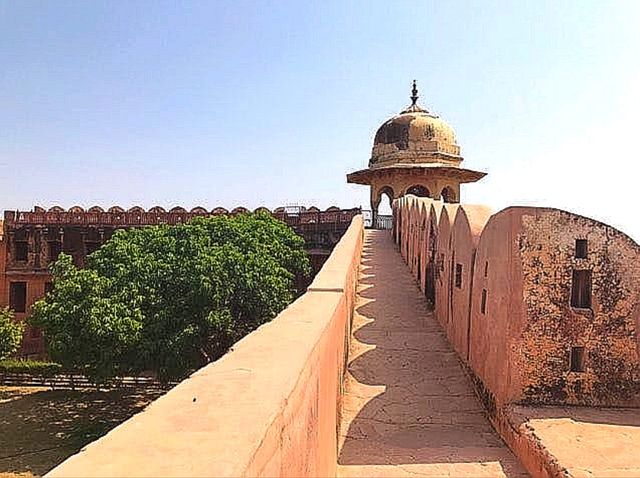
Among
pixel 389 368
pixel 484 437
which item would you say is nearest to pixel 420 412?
pixel 484 437

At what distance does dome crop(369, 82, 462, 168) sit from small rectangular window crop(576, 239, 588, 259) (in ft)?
60.4

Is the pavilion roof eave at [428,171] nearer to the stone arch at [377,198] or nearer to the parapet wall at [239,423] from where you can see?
the stone arch at [377,198]

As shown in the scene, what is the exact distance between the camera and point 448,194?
2373 centimetres

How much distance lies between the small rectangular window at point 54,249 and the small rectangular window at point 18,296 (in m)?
1.88

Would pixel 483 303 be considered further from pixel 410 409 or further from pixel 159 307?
pixel 159 307

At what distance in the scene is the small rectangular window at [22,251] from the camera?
92.9ft

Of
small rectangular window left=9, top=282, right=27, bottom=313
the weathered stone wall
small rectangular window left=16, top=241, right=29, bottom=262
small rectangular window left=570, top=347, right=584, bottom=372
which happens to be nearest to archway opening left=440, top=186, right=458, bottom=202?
the weathered stone wall

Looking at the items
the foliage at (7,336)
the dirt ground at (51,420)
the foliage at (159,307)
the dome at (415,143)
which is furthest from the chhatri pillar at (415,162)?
the foliage at (7,336)

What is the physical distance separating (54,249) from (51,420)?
1206 centimetres

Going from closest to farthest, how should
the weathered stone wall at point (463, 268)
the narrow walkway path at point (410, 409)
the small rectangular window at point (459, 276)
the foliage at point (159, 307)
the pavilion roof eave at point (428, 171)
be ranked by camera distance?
1. the narrow walkway path at point (410, 409)
2. the weathered stone wall at point (463, 268)
3. the small rectangular window at point (459, 276)
4. the foliage at point (159, 307)
5. the pavilion roof eave at point (428, 171)

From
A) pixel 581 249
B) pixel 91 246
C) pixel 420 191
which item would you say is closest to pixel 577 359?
pixel 581 249

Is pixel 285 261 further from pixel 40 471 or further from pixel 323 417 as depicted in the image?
pixel 323 417

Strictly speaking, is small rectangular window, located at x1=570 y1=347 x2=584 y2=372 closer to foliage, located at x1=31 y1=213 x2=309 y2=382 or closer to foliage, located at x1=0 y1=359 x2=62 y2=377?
foliage, located at x1=31 y1=213 x2=309 y2=382

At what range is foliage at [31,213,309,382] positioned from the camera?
15.2 m
